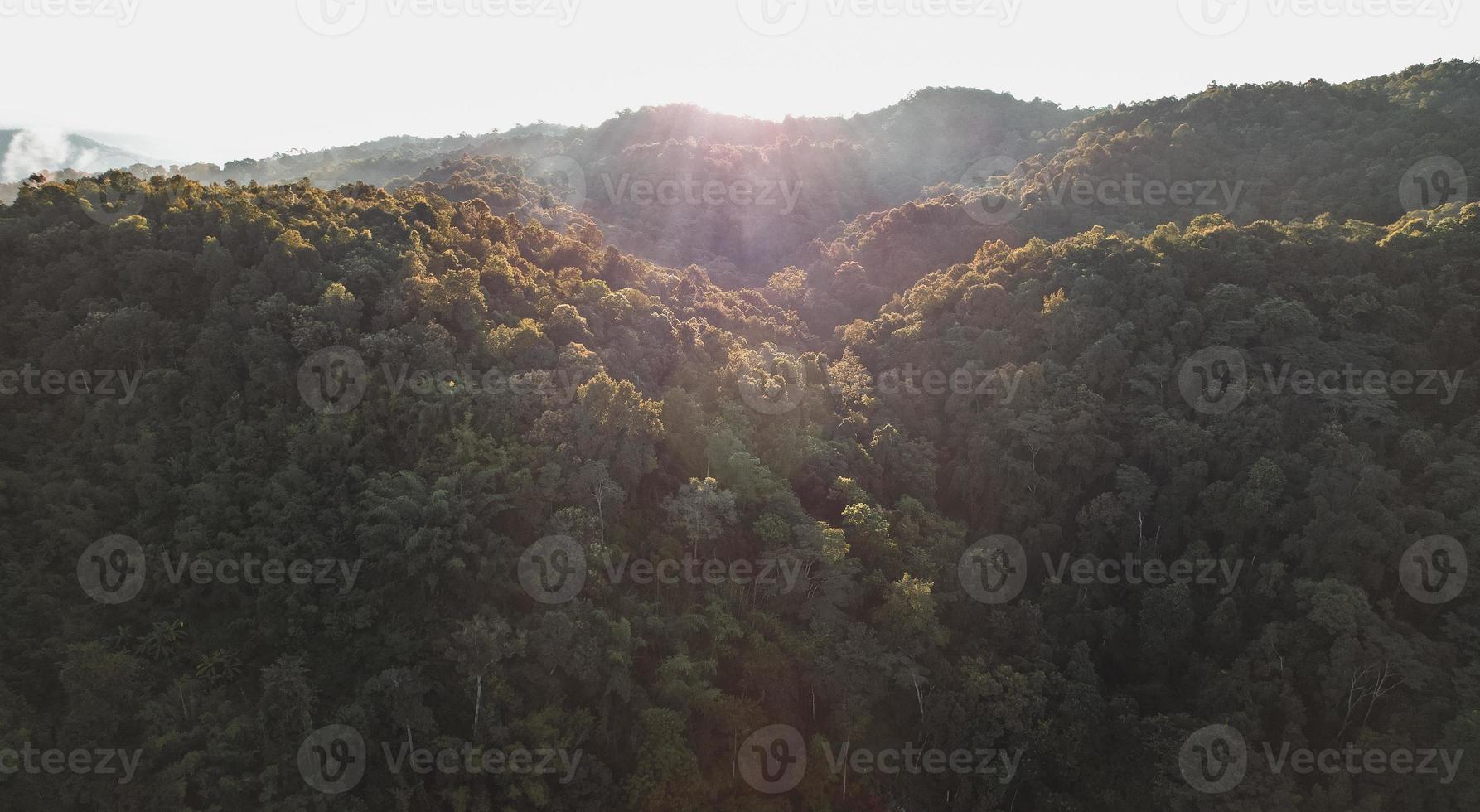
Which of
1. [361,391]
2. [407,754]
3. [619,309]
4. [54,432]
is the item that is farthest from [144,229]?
[407,754]
